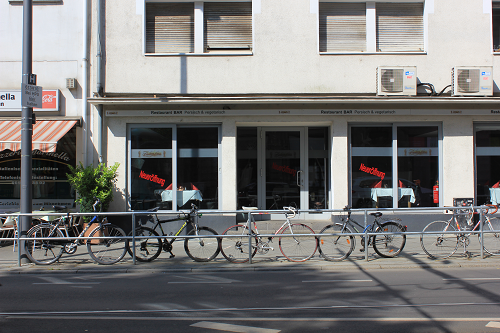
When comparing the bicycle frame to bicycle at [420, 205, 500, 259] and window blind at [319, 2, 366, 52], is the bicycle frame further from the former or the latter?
window blind at [319, 2, 366, 52]

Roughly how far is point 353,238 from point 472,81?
6210mm

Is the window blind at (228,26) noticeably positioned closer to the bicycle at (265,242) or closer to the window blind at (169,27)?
the window blind at (169,27)

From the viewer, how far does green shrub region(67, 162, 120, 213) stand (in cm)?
1007

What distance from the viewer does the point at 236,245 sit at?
780 centimetres

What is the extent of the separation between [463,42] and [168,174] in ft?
30.3

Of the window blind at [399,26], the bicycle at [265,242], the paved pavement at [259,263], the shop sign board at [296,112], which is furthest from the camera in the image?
the window blind at [399,26]

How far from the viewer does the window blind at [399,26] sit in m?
11.3

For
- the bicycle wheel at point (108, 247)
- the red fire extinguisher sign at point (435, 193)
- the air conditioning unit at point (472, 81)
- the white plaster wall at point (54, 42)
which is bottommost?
the bicycle wheel at point (108, 247)

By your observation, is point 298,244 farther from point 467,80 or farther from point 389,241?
point 467,80

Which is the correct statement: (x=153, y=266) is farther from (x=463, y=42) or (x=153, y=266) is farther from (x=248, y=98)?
(x=463, y=42)

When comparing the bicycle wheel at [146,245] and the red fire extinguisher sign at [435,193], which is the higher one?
the red fire extinguisher sign at [435,193]

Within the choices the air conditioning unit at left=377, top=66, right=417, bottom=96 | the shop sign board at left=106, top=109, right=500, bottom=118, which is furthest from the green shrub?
the air conditioning unit at left=377, top=66, right=417, bottom=96

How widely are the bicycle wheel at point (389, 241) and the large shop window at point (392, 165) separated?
3.44m

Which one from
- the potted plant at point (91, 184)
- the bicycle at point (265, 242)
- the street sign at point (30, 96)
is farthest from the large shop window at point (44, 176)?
the bicycle at point (265, 242)
